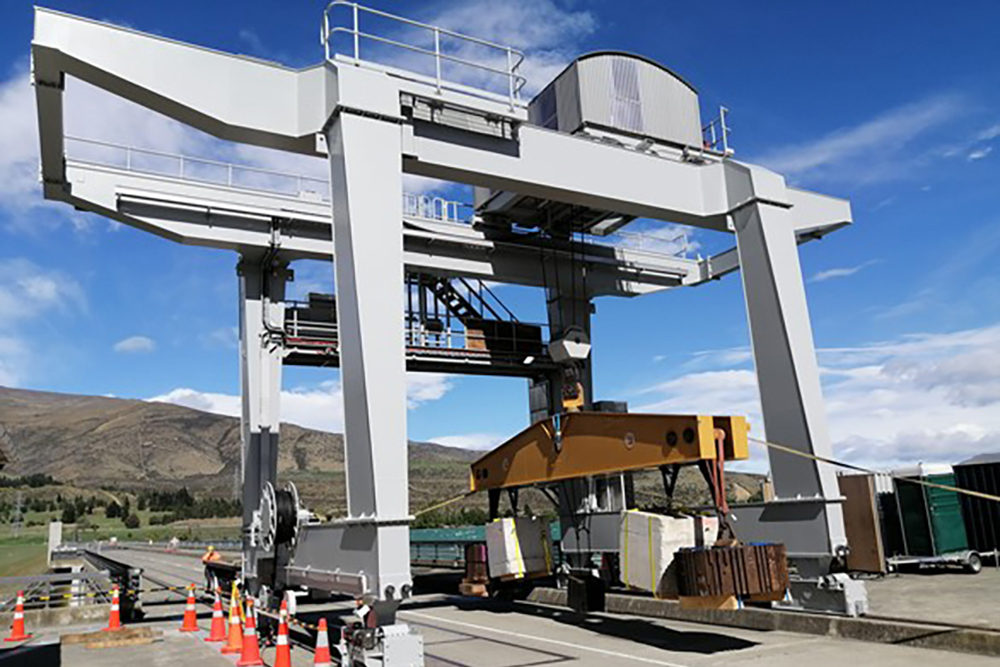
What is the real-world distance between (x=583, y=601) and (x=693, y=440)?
5918 millimetres

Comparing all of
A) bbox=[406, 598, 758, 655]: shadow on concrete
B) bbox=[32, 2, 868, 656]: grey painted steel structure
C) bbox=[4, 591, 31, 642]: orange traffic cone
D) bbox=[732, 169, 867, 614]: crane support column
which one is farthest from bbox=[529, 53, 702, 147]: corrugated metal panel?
bbox=[4, 591, 31, 642]: orange traffic cone

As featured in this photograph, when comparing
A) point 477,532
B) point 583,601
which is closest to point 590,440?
point 583,601

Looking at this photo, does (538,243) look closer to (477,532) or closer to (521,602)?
(521,602)

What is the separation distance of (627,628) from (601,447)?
3.41 m

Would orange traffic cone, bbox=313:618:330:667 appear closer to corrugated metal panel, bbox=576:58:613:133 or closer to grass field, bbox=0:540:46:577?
corrugated metal panel, bbox=576:58:613:133

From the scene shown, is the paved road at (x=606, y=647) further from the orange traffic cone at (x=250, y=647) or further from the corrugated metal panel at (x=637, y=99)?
the corrugated metal panel at (x=637, y=99)

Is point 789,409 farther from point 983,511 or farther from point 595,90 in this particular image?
point 983,511

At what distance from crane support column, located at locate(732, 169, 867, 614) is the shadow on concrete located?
1.82 meters

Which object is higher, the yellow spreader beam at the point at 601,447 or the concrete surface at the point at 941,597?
the yellow spreader beam at the point at 601,447

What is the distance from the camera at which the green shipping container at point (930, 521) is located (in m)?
16.7

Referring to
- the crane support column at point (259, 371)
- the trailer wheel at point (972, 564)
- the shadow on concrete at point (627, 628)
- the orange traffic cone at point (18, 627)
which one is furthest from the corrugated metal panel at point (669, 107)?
the orange traffic cone at point (18, 627)

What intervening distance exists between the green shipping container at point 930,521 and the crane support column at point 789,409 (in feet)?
19.3

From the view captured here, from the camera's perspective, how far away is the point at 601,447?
1191cm

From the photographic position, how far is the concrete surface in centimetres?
1063
